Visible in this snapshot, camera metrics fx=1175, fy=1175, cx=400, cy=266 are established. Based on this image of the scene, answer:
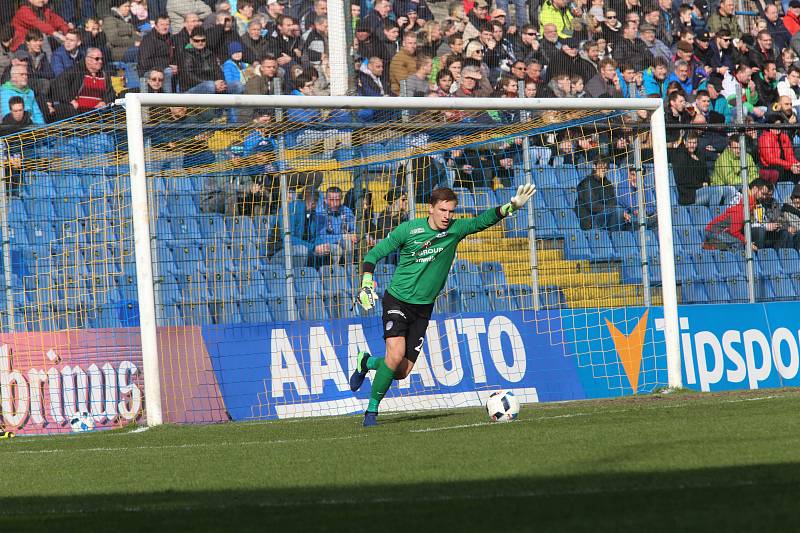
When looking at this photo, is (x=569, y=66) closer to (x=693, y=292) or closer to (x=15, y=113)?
(x=693, y=292)

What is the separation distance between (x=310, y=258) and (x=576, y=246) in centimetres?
327

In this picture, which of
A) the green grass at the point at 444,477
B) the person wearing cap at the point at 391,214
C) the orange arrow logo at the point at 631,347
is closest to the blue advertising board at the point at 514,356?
the orange arrow logo at the point at 631,347

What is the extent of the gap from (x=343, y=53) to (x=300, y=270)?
101 inches

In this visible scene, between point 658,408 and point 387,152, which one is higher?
point 387,152

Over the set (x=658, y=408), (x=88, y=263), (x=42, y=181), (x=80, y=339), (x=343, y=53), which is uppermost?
(x=343, y=53)

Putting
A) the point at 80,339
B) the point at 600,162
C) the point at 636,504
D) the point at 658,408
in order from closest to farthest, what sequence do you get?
the point at 636,504 → the point at 658,408 → the point at 80,339 → the point at 600,162

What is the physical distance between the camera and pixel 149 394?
11312 mm

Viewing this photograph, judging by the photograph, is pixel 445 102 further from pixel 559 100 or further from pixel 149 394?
pixel 149 394

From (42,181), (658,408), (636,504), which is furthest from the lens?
(42,181)

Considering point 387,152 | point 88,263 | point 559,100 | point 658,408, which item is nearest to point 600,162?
point 559,100

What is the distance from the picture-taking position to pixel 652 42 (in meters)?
17.4

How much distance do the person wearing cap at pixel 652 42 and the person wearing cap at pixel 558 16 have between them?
108 cm

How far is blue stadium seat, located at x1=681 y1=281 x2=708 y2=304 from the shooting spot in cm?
1455

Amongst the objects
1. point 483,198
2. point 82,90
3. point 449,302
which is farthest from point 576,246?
point 82,90
